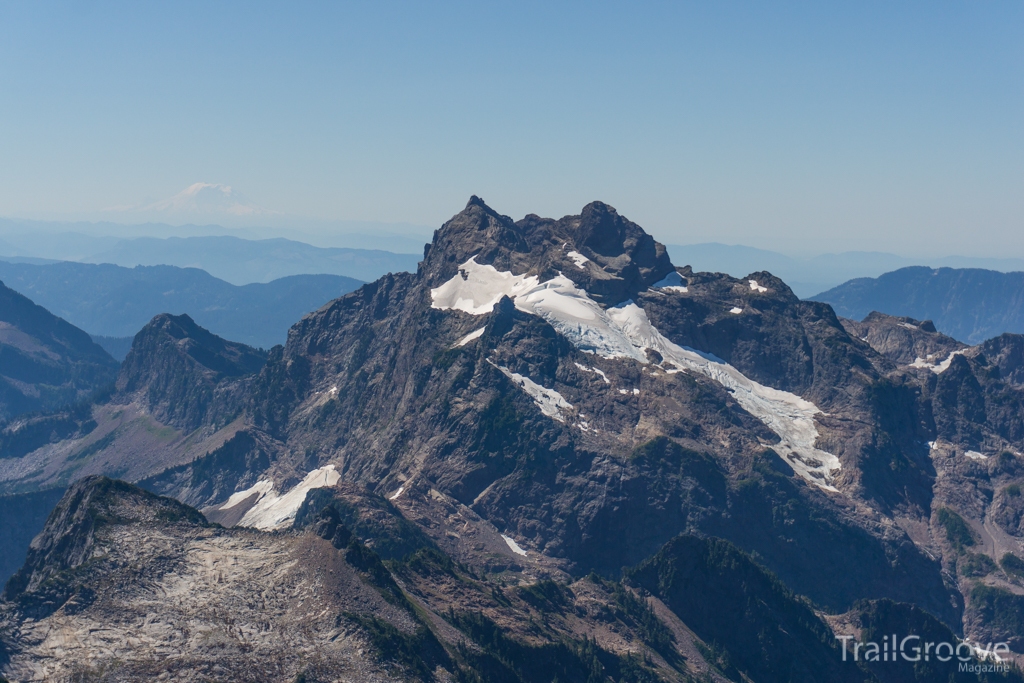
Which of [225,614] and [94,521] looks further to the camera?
[94,521]

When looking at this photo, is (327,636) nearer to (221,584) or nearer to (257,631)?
(257,631)

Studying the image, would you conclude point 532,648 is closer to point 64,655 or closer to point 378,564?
point 378,564

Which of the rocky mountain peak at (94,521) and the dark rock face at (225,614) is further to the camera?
the rocky mountain peak at (94,521)

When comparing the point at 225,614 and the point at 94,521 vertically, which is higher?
the point at 94,521

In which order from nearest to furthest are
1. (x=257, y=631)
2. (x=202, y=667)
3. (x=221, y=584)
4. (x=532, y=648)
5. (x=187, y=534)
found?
(x=202, y=667)
(x=257, y=631)
(x=221, y=584)
(x=187, y=534)
(x=532, y=648)

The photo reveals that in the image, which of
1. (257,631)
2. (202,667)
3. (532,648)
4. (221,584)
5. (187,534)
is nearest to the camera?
(202,667)

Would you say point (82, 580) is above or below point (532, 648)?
above

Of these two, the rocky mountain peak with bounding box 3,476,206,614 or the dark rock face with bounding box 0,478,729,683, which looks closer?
the dark rock face with bounding box 0,478,729,683

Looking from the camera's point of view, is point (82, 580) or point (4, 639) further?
point (82, 580)

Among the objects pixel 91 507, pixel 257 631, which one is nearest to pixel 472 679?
pixel 257 631

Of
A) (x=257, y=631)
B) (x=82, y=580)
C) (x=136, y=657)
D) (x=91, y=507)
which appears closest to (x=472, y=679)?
(x=257, y=631)
